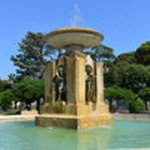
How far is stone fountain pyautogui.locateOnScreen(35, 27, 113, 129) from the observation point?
10.3m

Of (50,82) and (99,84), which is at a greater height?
(50,82)

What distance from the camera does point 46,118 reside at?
10.7m

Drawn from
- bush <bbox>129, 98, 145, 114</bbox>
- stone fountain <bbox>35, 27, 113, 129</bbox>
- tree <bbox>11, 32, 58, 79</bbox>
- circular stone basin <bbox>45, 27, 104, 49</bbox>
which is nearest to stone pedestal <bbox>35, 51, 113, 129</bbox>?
stone fountain <bbox>35, 27, 113, 129</bbox>

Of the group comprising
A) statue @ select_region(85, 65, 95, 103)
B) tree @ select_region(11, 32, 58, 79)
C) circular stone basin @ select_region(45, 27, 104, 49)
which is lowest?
statue @ select_region(85, 65, 95, 103)

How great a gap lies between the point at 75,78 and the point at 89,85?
1.42m

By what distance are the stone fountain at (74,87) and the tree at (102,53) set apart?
3007 cm

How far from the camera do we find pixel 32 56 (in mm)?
40938

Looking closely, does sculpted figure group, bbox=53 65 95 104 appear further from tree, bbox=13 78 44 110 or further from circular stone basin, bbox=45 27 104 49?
tree, bbox=13 78 44 110

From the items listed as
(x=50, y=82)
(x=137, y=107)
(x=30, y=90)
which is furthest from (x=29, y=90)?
(x=50, y=82)

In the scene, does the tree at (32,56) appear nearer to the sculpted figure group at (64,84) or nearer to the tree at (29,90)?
the tree at (29,90)

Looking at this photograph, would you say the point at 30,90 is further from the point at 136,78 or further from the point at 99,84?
the point at 99,84

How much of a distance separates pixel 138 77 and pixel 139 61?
1146cm

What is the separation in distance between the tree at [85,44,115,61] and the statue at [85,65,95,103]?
30.5 meters

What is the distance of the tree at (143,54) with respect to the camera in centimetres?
4059
